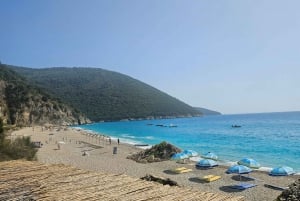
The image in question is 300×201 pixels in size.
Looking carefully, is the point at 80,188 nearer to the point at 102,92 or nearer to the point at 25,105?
the point at 25,105

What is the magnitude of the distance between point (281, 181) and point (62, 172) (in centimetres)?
1479

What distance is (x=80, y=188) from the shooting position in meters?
5.79

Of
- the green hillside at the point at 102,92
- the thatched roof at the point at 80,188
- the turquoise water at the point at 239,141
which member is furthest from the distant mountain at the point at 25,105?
the thatched roof at the point at 80,188

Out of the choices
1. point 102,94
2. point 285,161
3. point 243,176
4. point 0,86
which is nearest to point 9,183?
point 243,176

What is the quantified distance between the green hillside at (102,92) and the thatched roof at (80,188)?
148458mm

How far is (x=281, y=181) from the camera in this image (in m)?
18.1

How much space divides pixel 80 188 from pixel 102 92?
536 feet

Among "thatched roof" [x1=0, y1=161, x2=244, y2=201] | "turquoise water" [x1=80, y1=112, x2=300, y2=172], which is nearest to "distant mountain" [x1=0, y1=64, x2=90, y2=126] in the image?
"turquoise water" [x1=80, y1=112, x2=300, y2=172]

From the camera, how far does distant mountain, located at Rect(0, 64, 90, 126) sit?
88.9 metres

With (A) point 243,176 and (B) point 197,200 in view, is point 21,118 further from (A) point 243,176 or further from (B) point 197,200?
(B) point 197,200

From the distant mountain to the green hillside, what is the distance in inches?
1712

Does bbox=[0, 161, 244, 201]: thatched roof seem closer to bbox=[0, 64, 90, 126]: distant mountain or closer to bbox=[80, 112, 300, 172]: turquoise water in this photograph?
bbox=[80, 112, 300, 172]: turquoise water

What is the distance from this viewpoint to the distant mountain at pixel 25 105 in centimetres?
8888

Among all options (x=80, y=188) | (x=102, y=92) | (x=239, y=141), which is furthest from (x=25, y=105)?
(x=80, y=188)
